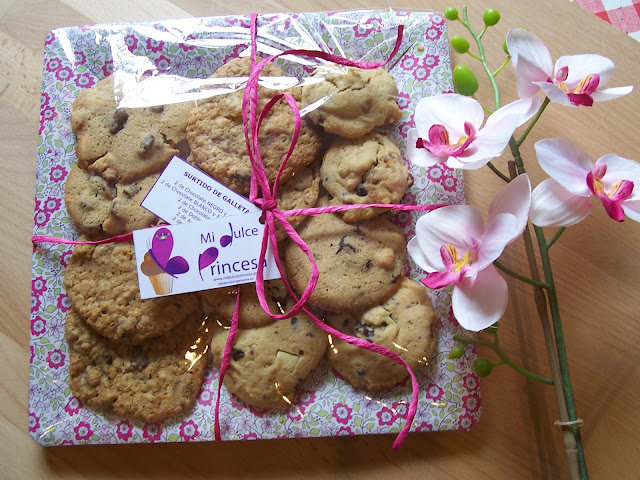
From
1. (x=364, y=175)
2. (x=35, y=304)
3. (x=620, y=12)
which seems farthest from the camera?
(x=620, y=12)

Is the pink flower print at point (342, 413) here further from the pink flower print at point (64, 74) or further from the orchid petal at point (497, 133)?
the pink flower print at point (64, 74)

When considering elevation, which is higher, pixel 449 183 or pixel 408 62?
pixel 408 62

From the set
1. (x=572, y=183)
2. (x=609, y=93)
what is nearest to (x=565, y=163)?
(x=572, y=183)

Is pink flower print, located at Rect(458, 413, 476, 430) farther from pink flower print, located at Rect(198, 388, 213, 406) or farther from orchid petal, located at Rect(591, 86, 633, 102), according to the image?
orchid petal, located at Rect(591, 86, 633, 102)

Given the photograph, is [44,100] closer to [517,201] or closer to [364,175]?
[364,175]

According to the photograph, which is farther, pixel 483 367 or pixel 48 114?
pixel 48 114

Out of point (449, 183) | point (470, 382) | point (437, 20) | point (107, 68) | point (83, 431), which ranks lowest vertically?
point (83, 431)

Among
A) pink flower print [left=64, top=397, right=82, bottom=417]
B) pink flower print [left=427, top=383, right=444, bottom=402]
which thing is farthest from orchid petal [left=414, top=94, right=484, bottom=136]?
pink flower print [left=64, top=397, right=82, bottom=417]
